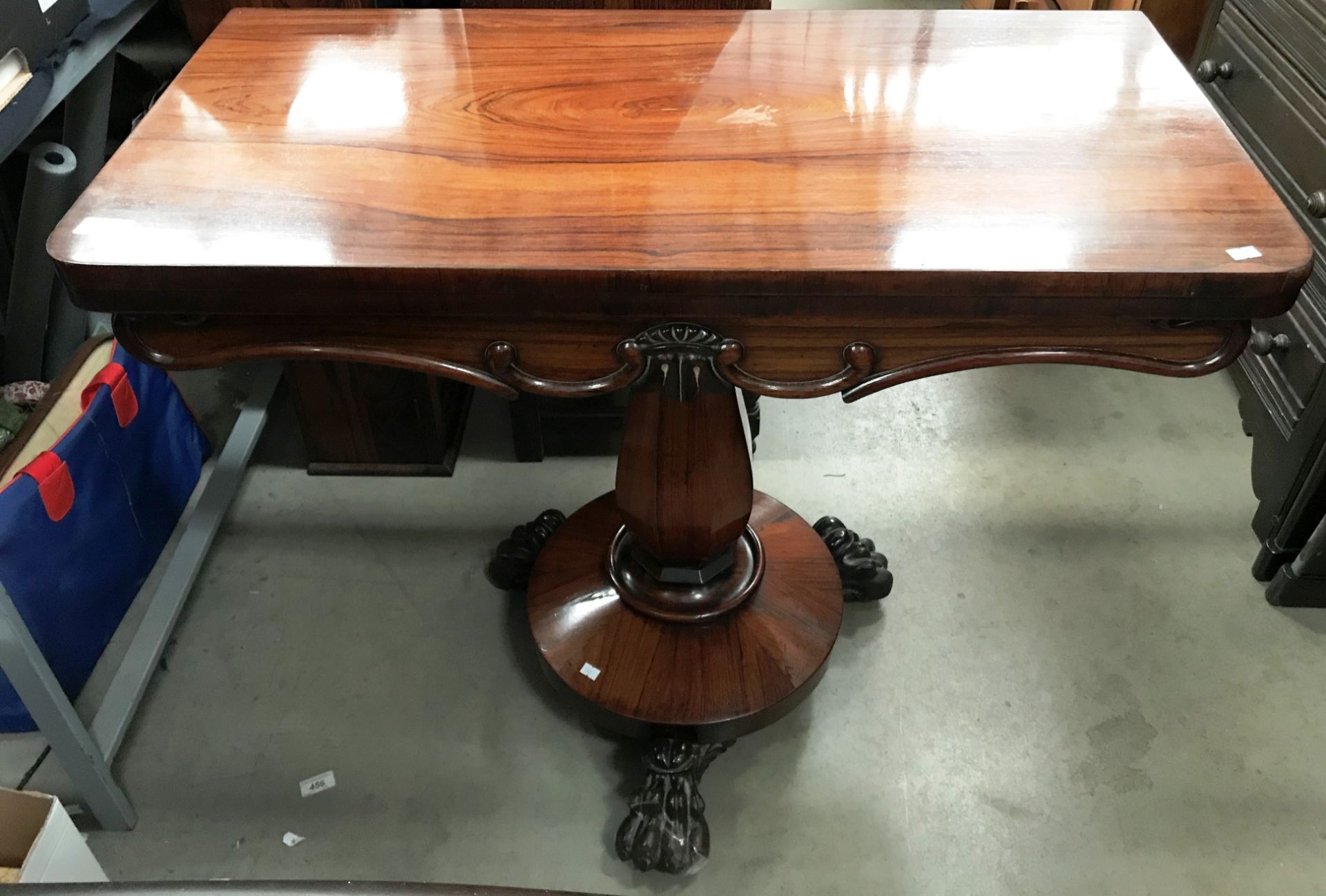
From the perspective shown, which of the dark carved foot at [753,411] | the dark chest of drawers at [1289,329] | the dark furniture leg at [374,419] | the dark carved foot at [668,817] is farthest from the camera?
the dark carved foot at [753,411]

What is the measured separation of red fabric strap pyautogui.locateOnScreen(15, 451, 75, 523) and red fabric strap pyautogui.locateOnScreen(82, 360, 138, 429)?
0.38 ft

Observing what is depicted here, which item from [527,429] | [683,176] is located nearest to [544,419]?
[527,429]

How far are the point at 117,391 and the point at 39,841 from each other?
62cm

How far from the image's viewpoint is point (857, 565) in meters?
1.54

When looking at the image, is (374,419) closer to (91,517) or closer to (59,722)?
(91,517)

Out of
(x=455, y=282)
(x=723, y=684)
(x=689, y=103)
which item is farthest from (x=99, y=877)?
(x=689, y=103)

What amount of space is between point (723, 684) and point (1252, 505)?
3.40 feet

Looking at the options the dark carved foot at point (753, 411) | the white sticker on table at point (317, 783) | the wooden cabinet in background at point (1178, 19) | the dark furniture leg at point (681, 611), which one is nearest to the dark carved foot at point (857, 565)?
the dark furniture leg at point (681, 611)

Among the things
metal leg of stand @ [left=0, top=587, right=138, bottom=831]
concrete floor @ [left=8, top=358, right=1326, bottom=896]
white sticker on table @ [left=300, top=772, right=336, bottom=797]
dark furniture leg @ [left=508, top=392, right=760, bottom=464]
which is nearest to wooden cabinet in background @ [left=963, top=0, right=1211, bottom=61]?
concrete floor @ [left=8, top=358, right=1326, bottom=896]

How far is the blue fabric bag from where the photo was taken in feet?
4.24

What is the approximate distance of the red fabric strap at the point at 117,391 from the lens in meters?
1.42

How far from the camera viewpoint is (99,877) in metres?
1.21

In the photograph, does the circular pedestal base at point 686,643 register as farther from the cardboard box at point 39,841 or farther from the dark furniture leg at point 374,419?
the cardboard box at point 39,841

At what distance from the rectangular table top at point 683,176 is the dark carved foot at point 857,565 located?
72cm
